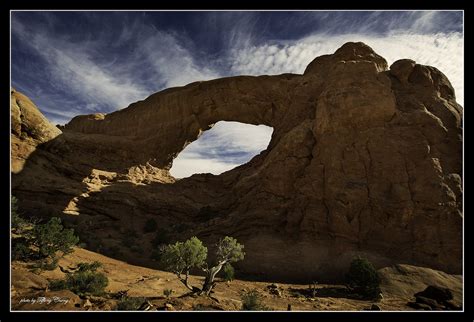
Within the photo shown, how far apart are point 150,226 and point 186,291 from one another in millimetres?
14462

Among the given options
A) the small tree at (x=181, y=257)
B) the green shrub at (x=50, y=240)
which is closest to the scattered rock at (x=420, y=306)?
the small tree at (x=181, y=257)

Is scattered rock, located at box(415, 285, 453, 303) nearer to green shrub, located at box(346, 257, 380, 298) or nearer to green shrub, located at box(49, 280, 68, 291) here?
green shrub, located at box(346, 257, 380, 298)

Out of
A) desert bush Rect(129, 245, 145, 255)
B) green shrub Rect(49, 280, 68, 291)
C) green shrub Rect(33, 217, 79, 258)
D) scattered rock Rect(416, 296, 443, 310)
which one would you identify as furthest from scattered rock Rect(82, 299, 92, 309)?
scattered rock Rect(416, 296, 443, 310)

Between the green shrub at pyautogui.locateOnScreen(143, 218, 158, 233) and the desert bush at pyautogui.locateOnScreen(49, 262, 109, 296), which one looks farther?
the green shrub at pyautogui.locateOnScreen(143, 218, 158, 233)

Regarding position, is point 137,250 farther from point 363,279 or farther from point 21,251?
point 363,279

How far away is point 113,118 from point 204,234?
23.9 metres

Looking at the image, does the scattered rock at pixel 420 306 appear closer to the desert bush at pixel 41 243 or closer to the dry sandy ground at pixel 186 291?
the dry sandy ground at pixel 186 291

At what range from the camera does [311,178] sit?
2498 cm

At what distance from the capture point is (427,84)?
25797mm

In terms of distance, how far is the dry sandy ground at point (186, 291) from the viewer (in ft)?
36.2

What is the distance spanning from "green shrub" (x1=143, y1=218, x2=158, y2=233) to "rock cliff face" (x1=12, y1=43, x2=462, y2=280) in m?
1.04

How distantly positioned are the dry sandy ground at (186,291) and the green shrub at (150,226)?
7.50 meters

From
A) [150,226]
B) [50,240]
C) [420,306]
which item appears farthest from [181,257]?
[150,226]

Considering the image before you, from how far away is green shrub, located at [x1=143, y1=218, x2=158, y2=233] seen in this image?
28.3 meters
